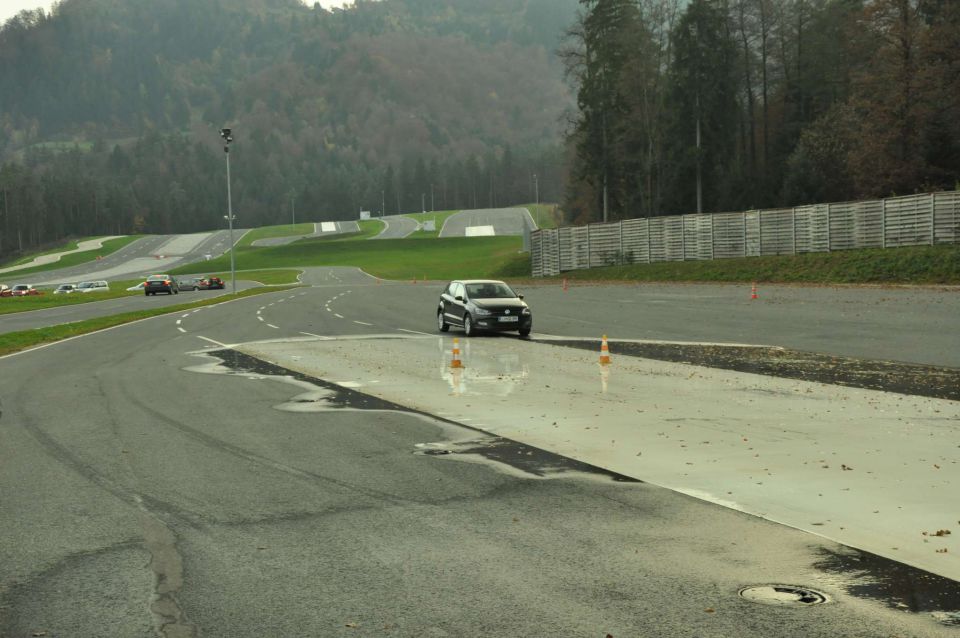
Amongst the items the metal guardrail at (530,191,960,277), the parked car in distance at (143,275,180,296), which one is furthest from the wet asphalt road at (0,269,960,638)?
the parked car in distance at (143,275,180,296)

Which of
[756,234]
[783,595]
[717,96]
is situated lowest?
[783,595]

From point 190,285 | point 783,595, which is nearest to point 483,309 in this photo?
point 783,595

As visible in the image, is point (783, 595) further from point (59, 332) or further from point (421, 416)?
point (59, 332)

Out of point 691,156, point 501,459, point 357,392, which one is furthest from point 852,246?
point 501,459

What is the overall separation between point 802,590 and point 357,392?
10693 mm

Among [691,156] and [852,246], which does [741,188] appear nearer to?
[691,156]

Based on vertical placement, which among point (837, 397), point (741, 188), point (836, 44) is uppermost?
point (836, 44)

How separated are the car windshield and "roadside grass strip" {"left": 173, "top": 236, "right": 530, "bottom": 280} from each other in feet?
220

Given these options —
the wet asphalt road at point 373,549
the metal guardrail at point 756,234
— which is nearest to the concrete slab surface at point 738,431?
the wet asphalt road at point 373,549

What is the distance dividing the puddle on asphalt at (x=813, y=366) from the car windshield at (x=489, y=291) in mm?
5447

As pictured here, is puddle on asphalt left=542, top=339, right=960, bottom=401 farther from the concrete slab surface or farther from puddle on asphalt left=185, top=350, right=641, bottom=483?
puddle on asphalt left=185, top=350, right=641, bottom=483

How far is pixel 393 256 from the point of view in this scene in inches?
5300

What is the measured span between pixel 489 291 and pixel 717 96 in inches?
2085

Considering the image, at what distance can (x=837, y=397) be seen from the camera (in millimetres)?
13922
